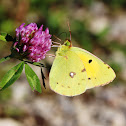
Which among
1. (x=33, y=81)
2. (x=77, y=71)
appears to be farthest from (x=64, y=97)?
(x=33, y=81)

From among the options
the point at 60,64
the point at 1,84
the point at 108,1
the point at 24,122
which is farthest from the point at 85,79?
the point at 108,1

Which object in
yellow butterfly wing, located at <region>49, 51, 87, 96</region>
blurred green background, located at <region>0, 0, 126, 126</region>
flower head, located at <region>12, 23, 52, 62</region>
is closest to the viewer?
flower head, located at <region>12, 23, 52, 62</region>

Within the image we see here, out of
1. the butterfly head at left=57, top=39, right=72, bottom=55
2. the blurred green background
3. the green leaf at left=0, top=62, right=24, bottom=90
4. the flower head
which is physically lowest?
the blurred green background

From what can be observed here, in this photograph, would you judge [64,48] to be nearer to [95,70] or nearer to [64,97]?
[95,70]

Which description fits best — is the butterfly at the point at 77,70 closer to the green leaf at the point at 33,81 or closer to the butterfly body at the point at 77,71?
the butterfly body at the point at 77,71

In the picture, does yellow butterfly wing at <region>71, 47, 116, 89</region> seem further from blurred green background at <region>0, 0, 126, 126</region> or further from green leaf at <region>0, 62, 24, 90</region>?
blurred green background at <region>0, 0, 126, 126</region>

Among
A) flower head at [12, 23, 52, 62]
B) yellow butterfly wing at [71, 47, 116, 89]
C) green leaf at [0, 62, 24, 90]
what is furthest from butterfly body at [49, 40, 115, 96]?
green leaf at [0, 62, 24, 90]
